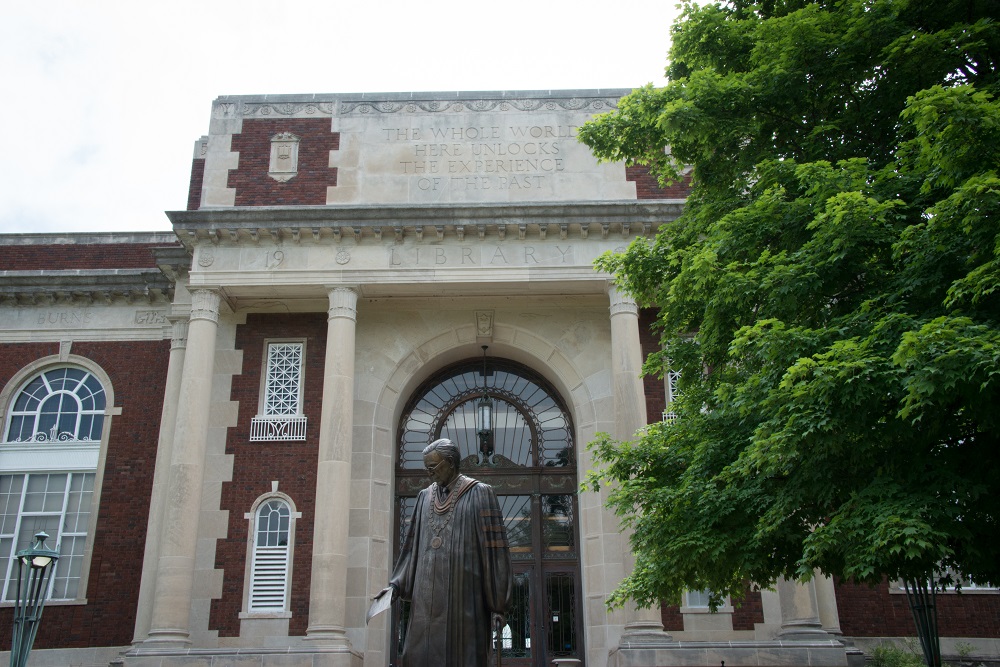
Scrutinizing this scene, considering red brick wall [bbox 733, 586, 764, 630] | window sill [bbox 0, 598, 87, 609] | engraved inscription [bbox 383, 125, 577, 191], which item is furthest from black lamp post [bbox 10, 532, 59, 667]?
red brick wall [bbox 733, 586, 764, 630]

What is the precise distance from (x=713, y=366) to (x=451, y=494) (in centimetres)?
568

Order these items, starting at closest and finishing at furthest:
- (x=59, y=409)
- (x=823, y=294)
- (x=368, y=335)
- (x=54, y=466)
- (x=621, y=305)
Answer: (x=823, y=294) < (x=621, y=305) < (x=368, y=335) < (x=54, y=466) < (x=59, y=409)

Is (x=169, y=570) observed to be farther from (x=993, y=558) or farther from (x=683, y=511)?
(x=993, y=558)

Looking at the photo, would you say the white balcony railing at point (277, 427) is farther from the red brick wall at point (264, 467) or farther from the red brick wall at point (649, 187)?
the red brick wall at point (649, 187)

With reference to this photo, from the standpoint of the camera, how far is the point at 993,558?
8.63 m

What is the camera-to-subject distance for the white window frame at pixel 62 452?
20797 millimetres

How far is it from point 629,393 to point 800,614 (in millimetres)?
5306

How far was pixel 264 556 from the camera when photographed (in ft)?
62.2

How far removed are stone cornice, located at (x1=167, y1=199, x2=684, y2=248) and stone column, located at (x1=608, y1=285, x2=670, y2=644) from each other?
1644mm

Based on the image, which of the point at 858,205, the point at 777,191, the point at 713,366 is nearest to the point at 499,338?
the point at 713,366

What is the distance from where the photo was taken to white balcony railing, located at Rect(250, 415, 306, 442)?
65.3ft

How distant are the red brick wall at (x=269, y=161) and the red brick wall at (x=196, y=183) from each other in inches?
44.9

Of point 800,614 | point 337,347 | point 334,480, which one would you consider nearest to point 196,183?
point 337,347

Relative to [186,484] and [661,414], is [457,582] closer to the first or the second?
[186,484]
